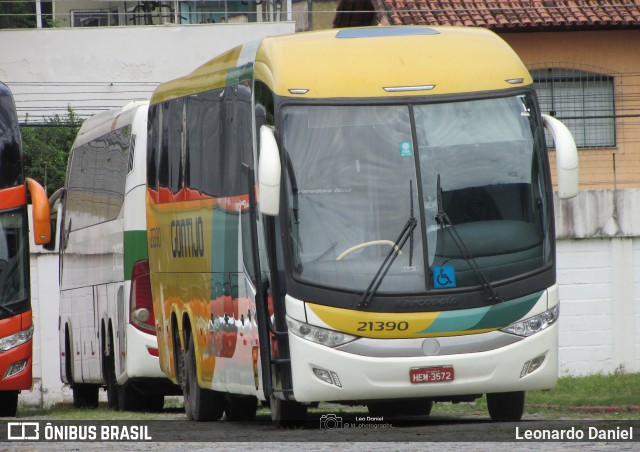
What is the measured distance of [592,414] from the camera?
1622 centimetres

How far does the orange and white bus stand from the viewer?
18734mm

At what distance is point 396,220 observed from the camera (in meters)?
12.3

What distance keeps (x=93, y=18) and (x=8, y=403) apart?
2269 cm

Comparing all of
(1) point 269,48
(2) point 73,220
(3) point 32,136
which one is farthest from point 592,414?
(3) point 32,136

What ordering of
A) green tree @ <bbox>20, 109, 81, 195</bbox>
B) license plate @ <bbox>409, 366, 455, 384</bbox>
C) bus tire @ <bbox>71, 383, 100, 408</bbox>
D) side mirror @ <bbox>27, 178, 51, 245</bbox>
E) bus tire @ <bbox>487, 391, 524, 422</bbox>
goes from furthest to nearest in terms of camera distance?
green tree @ <bbox>20, 109, 81, 195</bbox> → bus tire @ <bbox>71, 383, 100, 408</bbox> → side mirror @ <bbox>27, 178, 51, 245</bbox> → bus tire @ <bbox>487, 391, 524, 422</bbox> → license plate @ <bbox>409, 366, 455, 384</bbox>

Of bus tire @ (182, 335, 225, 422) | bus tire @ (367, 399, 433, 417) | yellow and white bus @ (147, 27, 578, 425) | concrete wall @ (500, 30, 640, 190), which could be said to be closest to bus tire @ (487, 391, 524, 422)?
yellow and white bus @ (147, 27, 578, 425)

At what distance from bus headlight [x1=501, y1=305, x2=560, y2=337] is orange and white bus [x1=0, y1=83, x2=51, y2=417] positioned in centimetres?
832

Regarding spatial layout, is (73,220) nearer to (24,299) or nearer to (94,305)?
(94,305)

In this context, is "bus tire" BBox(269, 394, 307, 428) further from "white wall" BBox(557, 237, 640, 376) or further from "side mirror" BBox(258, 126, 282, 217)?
"white wall" BBox(557, 237, 640, 376)

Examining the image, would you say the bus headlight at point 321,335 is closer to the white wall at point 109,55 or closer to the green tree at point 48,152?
the green tree at point 48,152

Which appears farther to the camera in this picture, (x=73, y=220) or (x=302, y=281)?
(x=73, y=220)

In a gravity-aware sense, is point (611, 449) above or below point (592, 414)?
above

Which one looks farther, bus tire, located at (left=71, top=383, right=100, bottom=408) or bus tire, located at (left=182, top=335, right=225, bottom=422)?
bus tire, located at (left=71, top=383, right=100, bottom=408)

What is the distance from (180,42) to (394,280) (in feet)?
87.0
